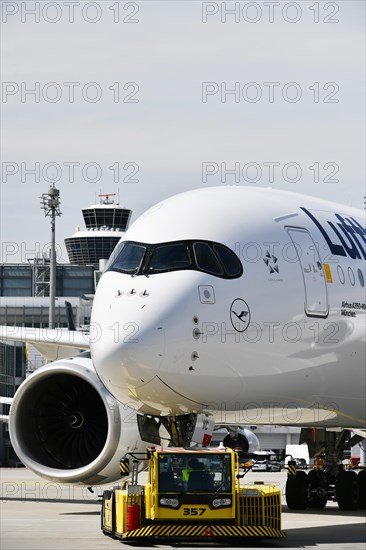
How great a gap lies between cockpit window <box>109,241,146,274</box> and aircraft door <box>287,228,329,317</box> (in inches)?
90.4

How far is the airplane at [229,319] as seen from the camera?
608 inches

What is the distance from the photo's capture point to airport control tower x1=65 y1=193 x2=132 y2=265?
113m

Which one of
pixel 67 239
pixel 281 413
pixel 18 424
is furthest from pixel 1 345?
pixel 67 239

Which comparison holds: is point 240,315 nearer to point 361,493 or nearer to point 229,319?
point 229,319

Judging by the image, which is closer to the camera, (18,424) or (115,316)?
(115,316)

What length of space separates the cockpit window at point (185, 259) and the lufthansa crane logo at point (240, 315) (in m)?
0.37

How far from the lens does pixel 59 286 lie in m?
106

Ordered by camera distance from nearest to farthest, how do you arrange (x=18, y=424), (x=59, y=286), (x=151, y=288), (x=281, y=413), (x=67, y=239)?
(x=151, y=288) < (x=281, y=413) < (x=18, y=424) < (x=59, y=286) < (x=67, y=239)

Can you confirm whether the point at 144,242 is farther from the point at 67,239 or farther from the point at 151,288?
the point at 67,239

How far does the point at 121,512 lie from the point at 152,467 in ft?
2.52

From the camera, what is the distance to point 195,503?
15.5 m

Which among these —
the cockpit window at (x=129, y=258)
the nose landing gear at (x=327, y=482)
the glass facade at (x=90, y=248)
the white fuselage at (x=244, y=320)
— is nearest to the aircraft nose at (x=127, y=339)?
the white fuselage at (x=244, y=320)

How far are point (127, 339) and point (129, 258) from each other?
1.41m

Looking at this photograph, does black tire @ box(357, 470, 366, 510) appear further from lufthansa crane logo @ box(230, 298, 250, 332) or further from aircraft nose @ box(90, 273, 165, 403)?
aircraft nose @ box(90, 273, 165, 403)
